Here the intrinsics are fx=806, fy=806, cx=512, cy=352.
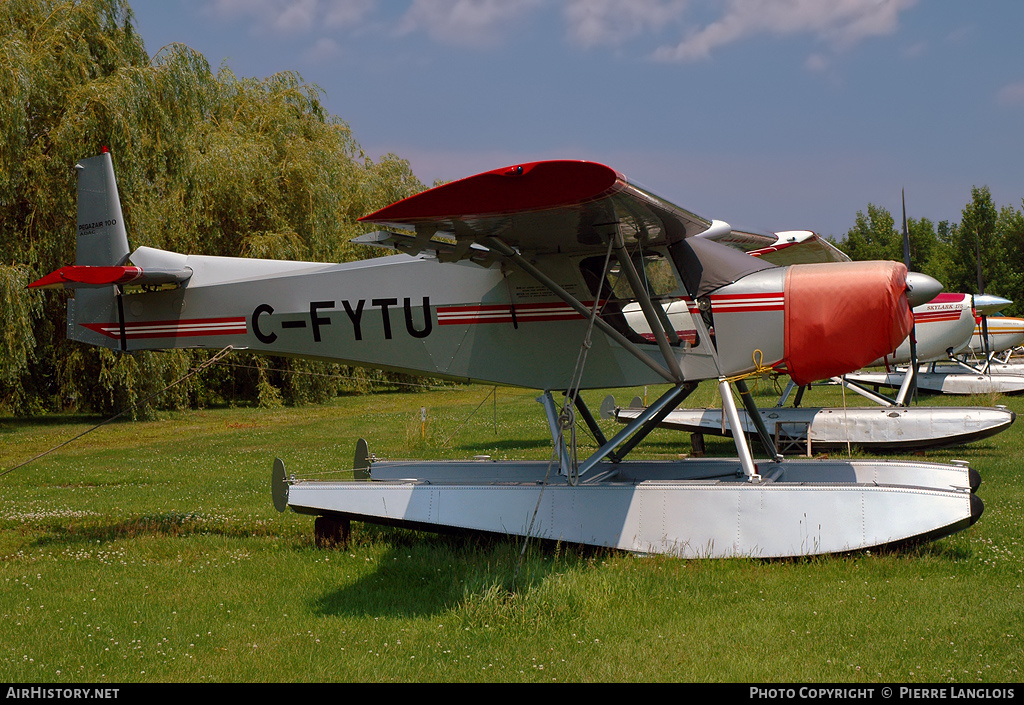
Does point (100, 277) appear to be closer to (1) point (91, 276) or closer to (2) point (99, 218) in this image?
(1) point (91, 276)

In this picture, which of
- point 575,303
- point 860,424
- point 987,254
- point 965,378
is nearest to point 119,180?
point 575,303

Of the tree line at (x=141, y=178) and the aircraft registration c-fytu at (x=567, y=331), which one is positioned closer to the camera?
the aircraft registration c-fytu at (x=567, y=331)

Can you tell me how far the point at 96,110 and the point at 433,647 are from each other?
18622 mm

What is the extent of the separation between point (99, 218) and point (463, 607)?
6.09 metres

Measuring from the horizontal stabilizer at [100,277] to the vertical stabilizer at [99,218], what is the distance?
0.45m

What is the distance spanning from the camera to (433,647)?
188 inches

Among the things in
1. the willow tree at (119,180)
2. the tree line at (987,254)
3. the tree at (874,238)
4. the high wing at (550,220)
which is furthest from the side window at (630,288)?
the tree at (874,238)

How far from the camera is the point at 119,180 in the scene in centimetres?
1933

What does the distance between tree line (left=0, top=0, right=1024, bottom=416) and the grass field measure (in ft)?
40.2

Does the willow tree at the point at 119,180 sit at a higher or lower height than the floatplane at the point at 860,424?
higher

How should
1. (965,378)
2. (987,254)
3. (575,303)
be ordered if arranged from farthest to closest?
(987,254), (965,378), (575,303)

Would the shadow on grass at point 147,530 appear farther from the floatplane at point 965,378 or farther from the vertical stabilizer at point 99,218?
the floatplane at point 965,378

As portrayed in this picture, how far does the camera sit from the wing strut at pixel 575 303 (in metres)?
6.25

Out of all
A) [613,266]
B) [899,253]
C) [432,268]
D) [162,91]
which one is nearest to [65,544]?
[432,268]
